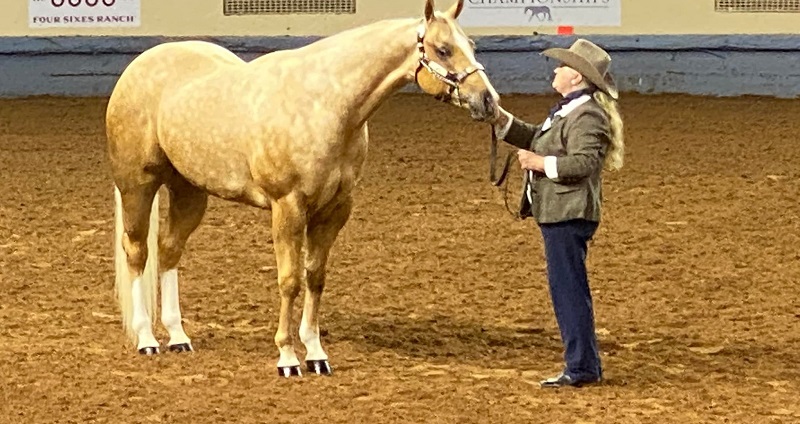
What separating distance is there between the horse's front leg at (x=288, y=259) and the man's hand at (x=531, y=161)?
0.93 meters

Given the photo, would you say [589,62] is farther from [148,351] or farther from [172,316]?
[148,351]

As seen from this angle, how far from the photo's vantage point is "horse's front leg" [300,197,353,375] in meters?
6.60

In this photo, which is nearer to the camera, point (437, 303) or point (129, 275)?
point (129, 275)

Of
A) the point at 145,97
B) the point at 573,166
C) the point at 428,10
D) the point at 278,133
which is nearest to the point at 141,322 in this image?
the point at 145,97

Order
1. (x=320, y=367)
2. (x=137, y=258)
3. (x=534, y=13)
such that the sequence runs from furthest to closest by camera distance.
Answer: (x=534, y=13), (x=137, y=258), (x=320, y=367)

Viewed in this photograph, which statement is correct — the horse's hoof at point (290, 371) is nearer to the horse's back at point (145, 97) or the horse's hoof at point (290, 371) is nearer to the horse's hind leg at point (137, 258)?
the horse's hind leg at point (137, 258)

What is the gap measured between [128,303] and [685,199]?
5032 mm

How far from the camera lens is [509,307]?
7.95m

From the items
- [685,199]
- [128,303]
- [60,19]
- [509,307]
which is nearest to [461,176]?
[685,199]

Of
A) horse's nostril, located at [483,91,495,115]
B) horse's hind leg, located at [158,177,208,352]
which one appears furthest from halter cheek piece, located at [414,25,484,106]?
horse's hind leg, located at [158,177,208,352]

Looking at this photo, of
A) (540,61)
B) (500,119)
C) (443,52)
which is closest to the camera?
(443,52)

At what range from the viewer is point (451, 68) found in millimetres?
6176

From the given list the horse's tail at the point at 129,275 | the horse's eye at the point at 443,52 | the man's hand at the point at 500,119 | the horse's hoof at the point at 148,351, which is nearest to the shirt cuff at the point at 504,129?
the man's hand at the point at 500,119

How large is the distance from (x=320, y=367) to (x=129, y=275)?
1.17 meters
